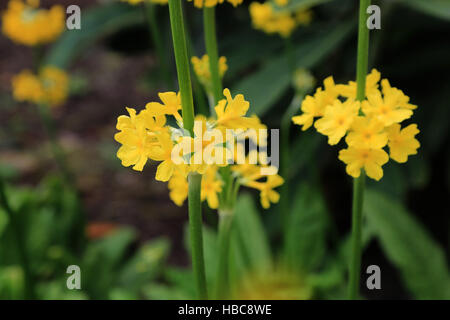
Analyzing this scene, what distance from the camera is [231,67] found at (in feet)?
5.93

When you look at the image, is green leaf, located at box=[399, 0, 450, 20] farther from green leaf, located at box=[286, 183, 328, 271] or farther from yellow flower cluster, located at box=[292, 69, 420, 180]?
yellow flower cluster, located at box=[292, 69, 420, 180]

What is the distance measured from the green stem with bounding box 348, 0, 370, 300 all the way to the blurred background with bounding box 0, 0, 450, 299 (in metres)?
0.31

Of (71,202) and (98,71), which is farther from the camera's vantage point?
(98,71)

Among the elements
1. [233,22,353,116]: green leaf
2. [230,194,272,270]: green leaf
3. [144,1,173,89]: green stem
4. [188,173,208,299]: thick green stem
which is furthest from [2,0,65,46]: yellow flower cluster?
[188,173,208,299]: thick green stem

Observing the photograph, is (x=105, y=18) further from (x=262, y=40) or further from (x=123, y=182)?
(x=123, y=182)

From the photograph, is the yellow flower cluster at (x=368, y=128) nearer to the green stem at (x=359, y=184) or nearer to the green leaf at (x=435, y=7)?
the green stem at (x=359, y=184)

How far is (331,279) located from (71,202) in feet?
3.26

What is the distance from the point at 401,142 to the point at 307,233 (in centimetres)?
78

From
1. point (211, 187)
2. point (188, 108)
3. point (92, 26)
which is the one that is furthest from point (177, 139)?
point (92, 26)

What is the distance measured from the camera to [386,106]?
2.21ft

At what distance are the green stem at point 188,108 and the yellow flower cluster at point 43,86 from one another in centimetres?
157

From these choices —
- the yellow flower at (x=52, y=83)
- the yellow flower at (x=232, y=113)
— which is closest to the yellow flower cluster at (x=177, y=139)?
the yellow flower at (x=232, y=113)

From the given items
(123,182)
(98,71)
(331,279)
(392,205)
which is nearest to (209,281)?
(331,279)

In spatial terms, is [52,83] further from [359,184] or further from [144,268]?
[359,184]
